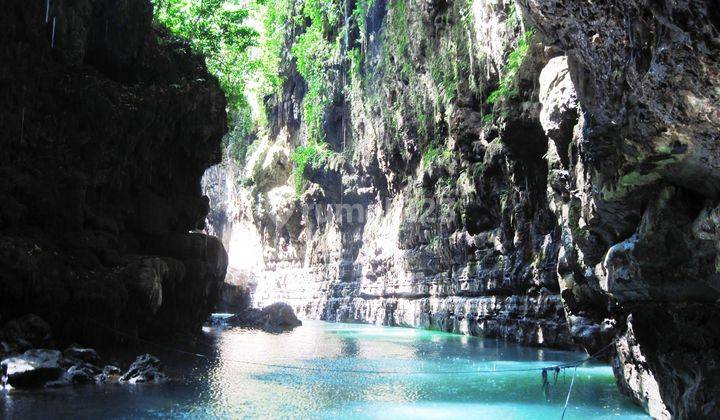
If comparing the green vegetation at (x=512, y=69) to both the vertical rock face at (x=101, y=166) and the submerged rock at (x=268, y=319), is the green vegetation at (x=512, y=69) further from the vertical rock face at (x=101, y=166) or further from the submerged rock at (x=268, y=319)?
the submerged rock at (x=268, y=319)

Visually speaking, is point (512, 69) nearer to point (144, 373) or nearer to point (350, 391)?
point (350, 391)

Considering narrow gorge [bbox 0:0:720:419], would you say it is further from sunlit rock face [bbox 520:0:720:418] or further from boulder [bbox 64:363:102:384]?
boulder [bbox 64:363:102:384]

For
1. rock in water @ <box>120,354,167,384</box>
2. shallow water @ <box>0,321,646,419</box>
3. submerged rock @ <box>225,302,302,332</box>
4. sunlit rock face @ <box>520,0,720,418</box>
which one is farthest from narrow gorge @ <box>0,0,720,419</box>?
submerged rock @ <box>225,302,302,332</box>

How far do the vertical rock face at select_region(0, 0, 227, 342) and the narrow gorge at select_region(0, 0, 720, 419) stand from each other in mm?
75

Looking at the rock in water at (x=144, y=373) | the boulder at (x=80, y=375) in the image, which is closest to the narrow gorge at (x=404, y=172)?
the boulder at (x=80, y=375)

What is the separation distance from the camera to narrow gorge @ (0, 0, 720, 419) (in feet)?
24.6

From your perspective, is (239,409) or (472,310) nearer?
(239,409)

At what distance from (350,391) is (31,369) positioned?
6.50 m

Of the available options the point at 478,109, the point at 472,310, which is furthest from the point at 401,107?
the point at 472,310

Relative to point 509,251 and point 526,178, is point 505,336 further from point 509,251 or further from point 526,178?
point 526,178

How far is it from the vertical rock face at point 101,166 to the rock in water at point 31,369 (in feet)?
8.82

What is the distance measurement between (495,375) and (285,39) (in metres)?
39.8

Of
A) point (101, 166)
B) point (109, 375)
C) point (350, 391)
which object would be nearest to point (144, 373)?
point (109, 375)

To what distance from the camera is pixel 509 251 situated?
23656 millimetres
